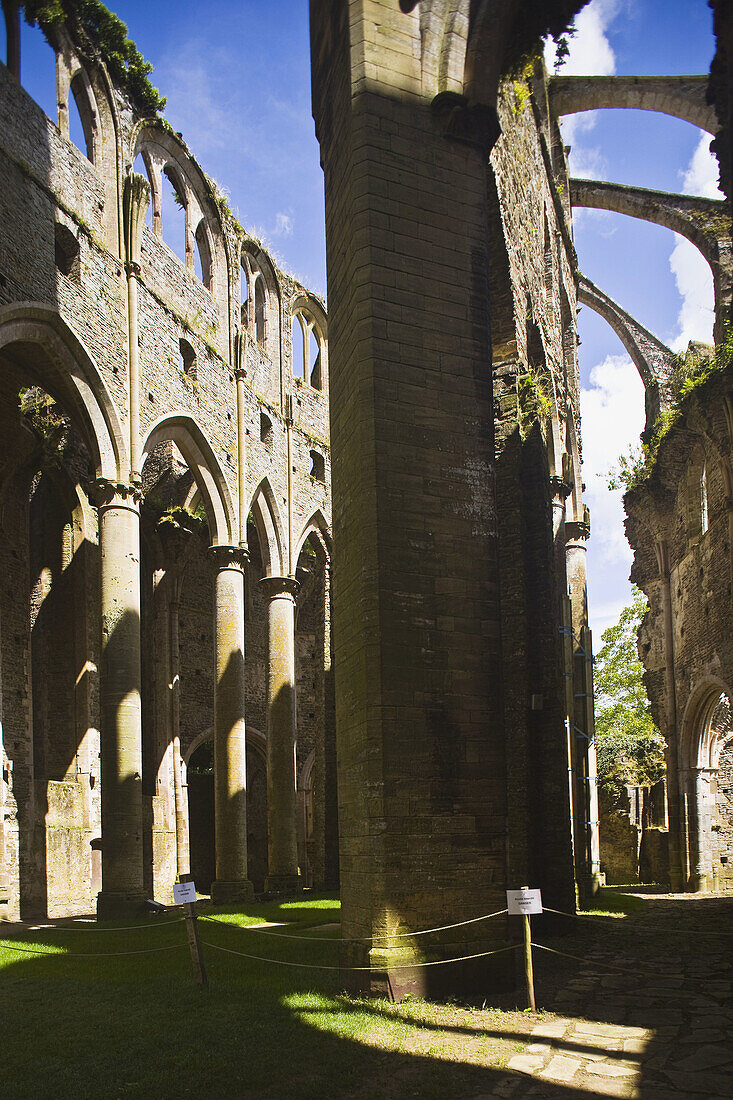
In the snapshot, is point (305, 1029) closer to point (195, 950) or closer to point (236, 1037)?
point (236, 1037)

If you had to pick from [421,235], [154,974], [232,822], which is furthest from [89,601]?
[421,235]

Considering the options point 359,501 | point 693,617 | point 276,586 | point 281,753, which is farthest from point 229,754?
point 359,501

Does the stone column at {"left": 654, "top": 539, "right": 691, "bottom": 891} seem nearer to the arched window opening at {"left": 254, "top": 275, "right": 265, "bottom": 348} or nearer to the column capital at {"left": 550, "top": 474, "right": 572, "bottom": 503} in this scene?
the column capital at {"left": 550, "top": 474, "right": 572, "bottom": 503}

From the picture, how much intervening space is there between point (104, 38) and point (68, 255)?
4.12m

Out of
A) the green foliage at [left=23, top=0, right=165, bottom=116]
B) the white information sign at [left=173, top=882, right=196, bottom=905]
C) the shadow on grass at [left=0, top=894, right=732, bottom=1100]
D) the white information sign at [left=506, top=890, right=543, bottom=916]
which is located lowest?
the shadow on grass at [left=0, top=894, right=732, bottom=1100]

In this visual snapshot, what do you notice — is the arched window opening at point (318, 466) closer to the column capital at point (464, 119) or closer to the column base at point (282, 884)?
the column base at point (282, 884)

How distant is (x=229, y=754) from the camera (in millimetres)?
17531

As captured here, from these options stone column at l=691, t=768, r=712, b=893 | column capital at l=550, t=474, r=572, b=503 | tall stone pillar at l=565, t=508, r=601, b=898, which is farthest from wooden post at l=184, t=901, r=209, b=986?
stone column at l=691, t=768, r=712, b=893

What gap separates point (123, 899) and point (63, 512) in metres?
8.41

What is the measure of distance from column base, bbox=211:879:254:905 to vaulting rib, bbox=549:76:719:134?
17.5 metres

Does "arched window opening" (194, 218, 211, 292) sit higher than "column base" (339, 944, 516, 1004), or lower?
higher

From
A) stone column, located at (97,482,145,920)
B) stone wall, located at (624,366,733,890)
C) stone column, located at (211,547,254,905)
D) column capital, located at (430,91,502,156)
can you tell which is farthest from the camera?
stone wall, located at (624,366,733,890)

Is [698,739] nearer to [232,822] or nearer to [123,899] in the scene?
[232,822]

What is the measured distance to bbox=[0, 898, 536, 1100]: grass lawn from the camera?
191 inches
